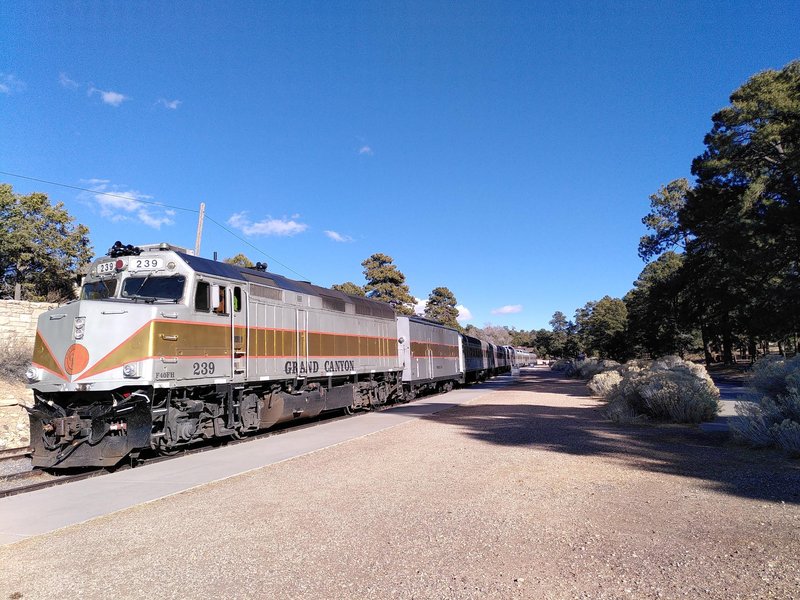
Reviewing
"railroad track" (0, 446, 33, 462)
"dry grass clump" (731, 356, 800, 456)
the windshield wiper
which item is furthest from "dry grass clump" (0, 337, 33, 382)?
"dry grass clump" (731, 356, 800, 456)

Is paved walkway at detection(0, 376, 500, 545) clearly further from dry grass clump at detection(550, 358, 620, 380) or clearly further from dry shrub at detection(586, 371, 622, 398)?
dry grass clump at detection(550, 358, 620, 380)

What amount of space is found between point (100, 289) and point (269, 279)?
391 cm

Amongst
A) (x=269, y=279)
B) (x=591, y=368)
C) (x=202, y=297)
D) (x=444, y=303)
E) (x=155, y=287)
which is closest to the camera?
(x=155, y=287)

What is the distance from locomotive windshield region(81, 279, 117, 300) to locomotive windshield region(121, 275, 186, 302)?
0.30 metres

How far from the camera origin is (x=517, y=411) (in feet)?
52.6

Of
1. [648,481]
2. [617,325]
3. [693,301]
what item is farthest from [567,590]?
[617,325]

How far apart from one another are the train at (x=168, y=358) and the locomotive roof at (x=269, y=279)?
0.17 ft

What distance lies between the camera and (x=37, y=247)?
86.4 feet

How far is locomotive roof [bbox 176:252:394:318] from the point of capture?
33.5ft

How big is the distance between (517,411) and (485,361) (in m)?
26.3

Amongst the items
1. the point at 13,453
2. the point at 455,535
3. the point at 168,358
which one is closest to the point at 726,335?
the point at 455,535

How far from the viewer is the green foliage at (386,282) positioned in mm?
47531

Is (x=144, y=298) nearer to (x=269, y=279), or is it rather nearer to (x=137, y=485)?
(x=137, y=485)

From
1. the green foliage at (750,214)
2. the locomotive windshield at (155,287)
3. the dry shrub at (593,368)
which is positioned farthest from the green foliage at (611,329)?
the locomotive windshield at (155,287)
